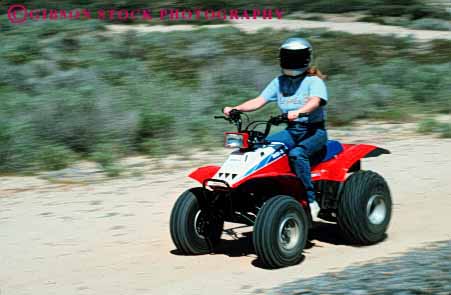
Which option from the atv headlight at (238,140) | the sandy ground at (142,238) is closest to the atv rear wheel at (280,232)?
the sandy ground at (142,238)

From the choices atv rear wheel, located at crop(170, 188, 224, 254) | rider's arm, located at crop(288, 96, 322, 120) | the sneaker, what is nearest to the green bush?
atv rear wheel, located at crop(170, 188, 224, 254)

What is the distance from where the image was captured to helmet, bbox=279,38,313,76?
8.13 m

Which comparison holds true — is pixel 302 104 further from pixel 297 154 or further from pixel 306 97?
pixel 297 154

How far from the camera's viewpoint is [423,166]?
42.4ft

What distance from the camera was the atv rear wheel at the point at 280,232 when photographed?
7.52 m

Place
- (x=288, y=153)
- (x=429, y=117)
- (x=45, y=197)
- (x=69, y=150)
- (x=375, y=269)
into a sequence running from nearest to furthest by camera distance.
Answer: (x=375, y=269) → (x=288, y=153) → (x=45, y=197) → (x=69, y=150) → (x=429, y=117)

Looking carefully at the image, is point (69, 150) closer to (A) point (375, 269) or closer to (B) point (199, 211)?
(B) point (199, 211)

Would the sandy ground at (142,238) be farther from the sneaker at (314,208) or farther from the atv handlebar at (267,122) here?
the atv handlebar at (267,122)

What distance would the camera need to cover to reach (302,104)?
8273 millimetres

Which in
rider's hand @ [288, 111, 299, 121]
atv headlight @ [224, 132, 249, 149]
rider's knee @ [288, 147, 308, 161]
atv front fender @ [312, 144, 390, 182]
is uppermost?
rider's hand @ [288, 111, 299, 121]

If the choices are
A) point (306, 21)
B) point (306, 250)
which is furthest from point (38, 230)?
point (306, 21)

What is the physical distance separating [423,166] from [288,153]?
5.36 metres

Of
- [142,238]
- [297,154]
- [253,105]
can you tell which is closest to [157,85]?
[142,238]

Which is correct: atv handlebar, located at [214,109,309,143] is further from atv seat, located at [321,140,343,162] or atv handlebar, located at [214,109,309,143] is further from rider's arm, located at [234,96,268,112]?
atv seat, located at [321,140,343,162]
